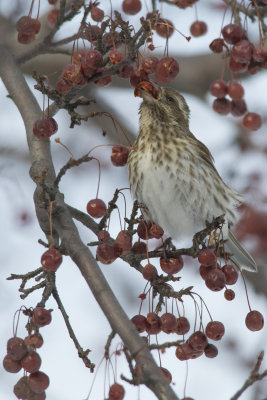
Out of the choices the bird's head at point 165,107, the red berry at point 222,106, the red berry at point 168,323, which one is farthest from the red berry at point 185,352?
the bird's head at point 165,107

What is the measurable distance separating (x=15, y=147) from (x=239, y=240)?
3162mm

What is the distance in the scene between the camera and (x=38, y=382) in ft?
10.9

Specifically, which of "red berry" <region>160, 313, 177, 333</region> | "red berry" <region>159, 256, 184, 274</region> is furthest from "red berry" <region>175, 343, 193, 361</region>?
"red berry" <region>159, 256, 184, 274</region>

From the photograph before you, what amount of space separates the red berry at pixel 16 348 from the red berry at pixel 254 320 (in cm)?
144

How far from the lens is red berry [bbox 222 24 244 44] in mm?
4035

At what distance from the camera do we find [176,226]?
5.88m

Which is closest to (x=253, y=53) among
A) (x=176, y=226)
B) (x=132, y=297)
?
(x=176, y=226)

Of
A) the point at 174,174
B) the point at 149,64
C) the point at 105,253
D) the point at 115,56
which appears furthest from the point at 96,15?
the point at 174,174

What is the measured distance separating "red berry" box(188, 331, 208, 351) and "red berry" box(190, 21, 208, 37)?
2571 millimetres

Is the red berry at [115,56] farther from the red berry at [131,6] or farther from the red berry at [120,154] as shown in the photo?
the red berry at [131,6]

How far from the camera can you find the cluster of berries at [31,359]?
3314 mm

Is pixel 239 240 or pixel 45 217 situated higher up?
pixel 239 240

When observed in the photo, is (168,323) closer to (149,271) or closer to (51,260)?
(149,271)

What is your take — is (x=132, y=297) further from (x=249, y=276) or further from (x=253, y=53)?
(x=253, y=53)
